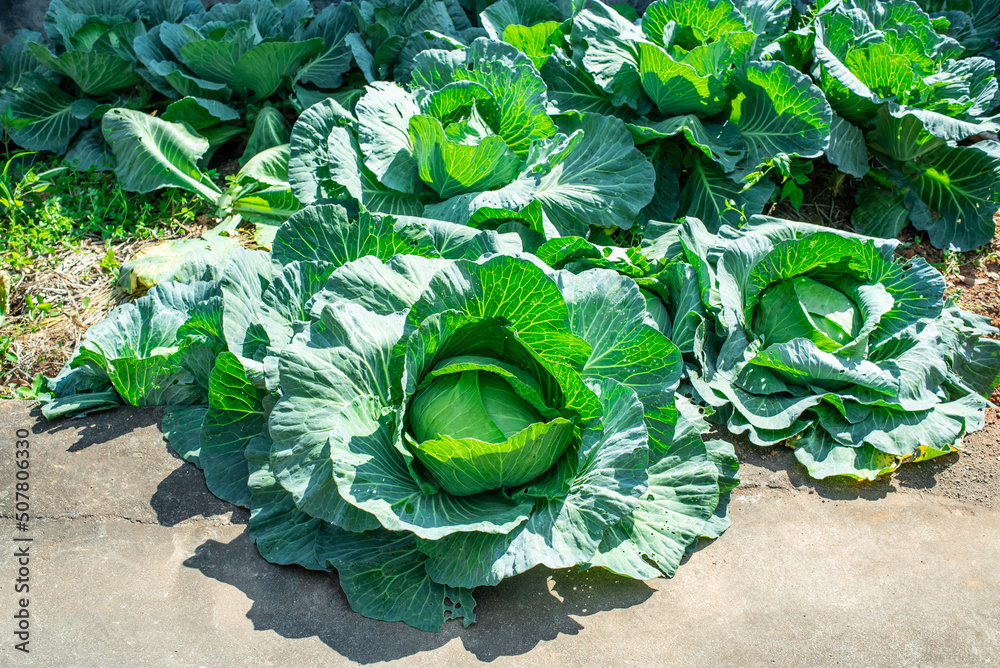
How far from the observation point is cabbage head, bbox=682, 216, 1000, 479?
9.70 feet

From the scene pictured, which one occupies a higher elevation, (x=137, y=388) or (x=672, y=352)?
(x=672, y=352)

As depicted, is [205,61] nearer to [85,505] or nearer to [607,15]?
[607,15]

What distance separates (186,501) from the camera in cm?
269

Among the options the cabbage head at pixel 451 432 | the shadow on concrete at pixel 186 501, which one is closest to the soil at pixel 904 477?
the cabbage head at pixel 451 432

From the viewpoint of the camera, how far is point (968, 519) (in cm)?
285

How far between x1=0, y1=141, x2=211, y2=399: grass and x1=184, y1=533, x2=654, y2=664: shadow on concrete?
62.1 inches

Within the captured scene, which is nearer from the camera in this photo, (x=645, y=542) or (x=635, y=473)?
(x=635, y=473)

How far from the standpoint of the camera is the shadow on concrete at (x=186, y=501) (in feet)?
8.67

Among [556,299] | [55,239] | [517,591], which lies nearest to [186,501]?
[517,591]

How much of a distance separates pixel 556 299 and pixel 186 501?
1.61m

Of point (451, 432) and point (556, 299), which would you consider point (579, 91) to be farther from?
point (451, 432)

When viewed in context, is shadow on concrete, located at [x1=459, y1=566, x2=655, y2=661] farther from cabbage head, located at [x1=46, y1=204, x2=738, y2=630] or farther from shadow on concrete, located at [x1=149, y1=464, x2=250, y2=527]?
shadow on concrete, located at [x1=149, y1=464, x2=250, y2=527]

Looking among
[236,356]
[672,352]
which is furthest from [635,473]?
[236,356]

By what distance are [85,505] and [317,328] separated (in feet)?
3.88
